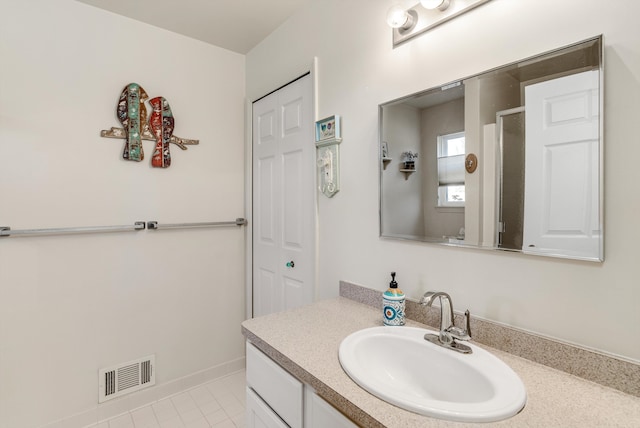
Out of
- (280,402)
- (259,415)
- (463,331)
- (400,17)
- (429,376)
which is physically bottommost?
(259,415)

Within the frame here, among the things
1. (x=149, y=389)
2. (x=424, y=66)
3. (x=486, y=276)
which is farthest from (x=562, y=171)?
(x=149, y=389)

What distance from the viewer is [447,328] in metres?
1.03

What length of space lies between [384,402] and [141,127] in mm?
2012

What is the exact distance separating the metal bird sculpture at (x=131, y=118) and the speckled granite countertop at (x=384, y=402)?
4.53 ft

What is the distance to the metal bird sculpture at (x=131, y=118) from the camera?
1.89 meters

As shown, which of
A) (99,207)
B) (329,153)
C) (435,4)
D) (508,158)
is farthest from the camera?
(99,207)

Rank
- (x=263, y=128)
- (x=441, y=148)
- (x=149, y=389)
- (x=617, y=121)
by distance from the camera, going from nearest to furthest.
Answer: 1. (x=617, y=121)
2. (x=441, y=148)
3. (x=149, y=389)
4. (x=263, y=128)

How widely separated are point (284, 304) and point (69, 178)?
4.69 ft

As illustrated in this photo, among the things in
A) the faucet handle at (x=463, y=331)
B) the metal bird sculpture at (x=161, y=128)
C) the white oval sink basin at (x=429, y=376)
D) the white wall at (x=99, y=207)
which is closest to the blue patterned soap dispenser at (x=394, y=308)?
the white oval sink basin at (x=429, y=376)

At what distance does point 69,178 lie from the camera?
5.74 ft

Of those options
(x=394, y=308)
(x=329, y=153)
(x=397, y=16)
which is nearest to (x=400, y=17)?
(x=397, y=16)

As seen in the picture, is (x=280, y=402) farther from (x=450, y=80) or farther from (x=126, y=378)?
(x=126, y=378)

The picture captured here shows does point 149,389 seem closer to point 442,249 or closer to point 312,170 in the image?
point 312,170

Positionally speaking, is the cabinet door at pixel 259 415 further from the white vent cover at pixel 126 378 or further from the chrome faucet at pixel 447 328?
the white vent cover at pixel 126 378
